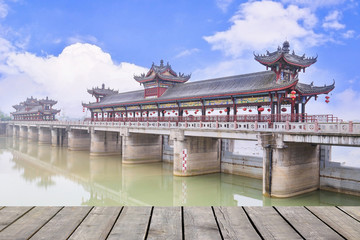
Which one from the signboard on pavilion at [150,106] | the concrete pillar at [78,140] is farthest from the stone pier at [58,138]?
the signboard on pavilion at [150,106]

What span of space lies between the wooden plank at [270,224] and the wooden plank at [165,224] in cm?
76

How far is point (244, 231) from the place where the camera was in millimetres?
2500

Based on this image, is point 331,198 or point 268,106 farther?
point 268,106

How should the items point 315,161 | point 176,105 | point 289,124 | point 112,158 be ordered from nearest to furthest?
1. point 289,124
2. point 315,161
3. point 176,105
4. point 112,158

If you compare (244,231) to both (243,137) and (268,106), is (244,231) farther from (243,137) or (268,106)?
(268,106)

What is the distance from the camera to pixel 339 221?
2734mm

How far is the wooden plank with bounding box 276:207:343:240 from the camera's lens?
8.02ft

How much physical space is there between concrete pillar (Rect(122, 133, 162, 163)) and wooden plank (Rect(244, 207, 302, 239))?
27255 millimetres

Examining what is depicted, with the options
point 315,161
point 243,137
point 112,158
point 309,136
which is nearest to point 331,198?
point 315,161

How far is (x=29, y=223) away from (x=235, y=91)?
20575mm

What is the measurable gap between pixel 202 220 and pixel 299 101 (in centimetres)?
1970

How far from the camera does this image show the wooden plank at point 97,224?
2.42 metres

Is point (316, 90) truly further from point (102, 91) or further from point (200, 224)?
point (102, 91)

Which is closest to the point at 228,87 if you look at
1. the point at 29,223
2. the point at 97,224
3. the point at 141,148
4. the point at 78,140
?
the point at 141,148
